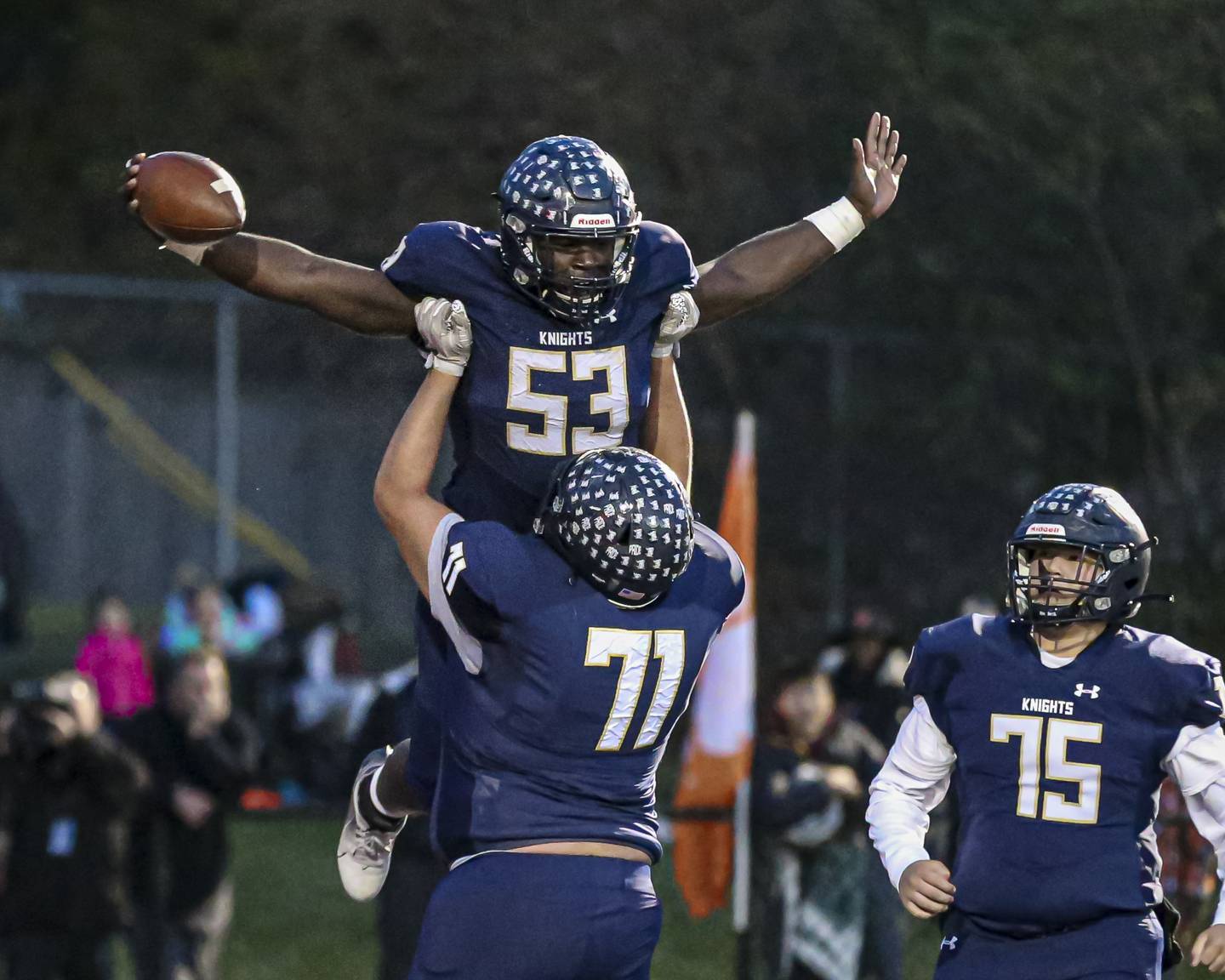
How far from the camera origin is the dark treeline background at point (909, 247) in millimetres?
15195

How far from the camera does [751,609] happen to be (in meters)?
8.86

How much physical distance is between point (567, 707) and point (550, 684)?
0.06m

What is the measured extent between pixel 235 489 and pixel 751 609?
6939 millimetres

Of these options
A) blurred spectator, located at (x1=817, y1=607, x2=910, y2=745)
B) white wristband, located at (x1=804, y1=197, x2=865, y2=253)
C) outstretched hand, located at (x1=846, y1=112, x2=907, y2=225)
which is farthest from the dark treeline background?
white wristband, located at (x1=804, y1=197, x2=865, y2=253)

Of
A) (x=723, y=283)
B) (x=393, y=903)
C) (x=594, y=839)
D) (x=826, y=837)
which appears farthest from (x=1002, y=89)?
(x=594, y=839)

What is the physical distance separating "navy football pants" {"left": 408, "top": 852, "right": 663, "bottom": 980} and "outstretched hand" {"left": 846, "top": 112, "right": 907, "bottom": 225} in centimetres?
190

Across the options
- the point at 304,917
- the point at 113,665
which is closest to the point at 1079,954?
the point at 304,917

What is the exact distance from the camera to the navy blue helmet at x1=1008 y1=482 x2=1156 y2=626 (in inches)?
198

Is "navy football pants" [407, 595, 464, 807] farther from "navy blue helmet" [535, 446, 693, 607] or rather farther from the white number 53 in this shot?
"navy blue helmet" [535, 446, 693, 607]

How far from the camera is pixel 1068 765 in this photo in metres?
5.00

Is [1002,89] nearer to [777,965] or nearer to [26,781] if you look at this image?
[777,965]

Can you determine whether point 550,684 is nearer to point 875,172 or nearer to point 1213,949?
point 1213,949

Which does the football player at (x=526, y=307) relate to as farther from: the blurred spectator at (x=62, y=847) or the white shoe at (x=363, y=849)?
the blurred spectator at (x=62, y=847)

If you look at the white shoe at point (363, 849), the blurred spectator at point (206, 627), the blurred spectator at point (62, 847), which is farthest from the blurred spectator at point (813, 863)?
the blurred spectator at point (206, 627)
